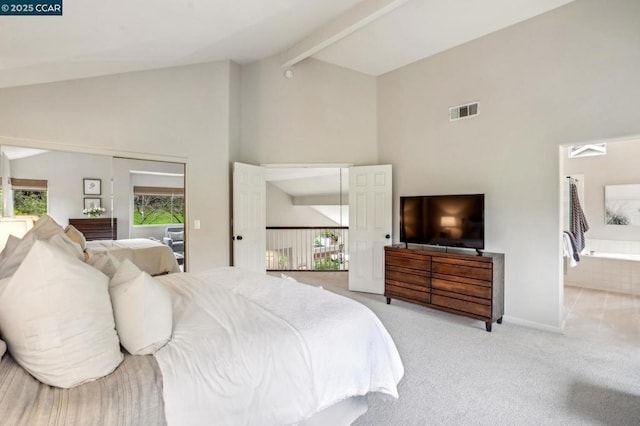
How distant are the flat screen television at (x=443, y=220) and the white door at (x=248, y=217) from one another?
2201mm

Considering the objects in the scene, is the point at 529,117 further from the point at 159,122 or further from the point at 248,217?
the point at 159,122

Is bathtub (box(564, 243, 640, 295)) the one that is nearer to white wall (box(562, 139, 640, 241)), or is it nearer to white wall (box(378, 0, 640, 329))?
white wall (box(562, 139, 640, 241))

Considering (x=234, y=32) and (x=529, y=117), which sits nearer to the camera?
(x=529, y=117)

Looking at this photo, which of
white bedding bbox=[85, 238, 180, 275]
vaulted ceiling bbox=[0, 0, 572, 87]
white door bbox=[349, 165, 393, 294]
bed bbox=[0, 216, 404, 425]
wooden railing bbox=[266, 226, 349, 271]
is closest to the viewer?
bed bbox=[0, 216, 404, 425]

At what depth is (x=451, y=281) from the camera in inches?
142

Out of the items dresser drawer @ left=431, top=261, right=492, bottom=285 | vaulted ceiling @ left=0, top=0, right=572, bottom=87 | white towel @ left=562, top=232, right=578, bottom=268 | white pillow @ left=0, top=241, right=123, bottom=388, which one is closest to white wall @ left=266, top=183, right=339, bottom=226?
vaulted ceiling @ left=0, top=0, right=572, bottom=87

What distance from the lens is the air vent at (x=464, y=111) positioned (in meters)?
3.89

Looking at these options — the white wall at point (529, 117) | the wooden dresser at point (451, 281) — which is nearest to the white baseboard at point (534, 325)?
the white wall at point (529, 117)

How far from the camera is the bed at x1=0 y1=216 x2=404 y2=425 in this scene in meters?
1.06

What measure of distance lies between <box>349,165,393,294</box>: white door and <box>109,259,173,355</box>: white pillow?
376 cm

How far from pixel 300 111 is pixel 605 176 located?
17.1 feet

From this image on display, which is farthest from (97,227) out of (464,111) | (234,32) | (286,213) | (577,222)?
(286,213)

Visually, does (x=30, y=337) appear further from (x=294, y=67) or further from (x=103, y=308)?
(x=294, y=67)

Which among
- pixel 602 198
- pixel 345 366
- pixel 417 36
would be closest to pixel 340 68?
pixel 417 36
